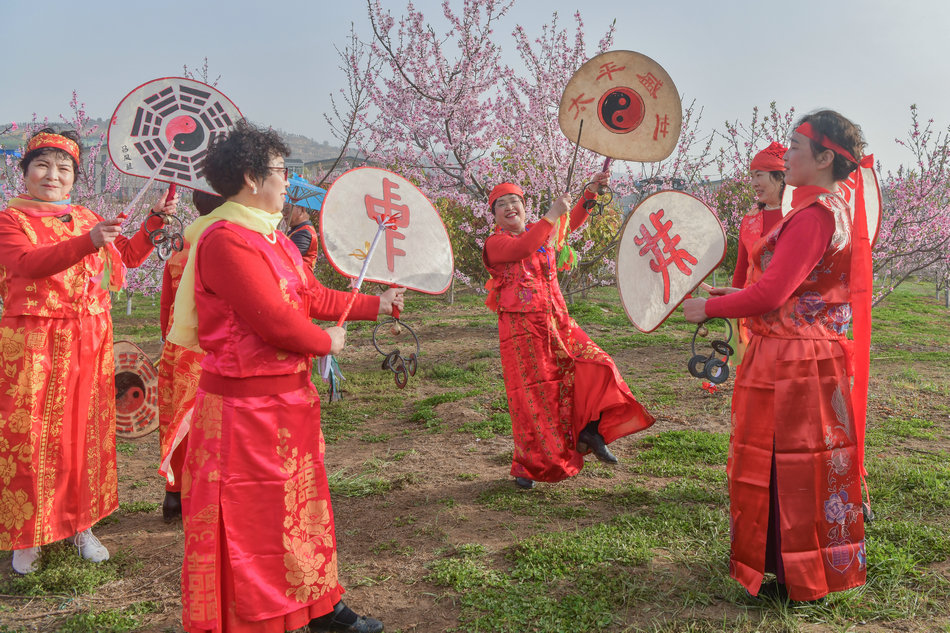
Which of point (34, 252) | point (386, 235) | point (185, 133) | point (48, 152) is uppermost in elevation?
point (185, 133)

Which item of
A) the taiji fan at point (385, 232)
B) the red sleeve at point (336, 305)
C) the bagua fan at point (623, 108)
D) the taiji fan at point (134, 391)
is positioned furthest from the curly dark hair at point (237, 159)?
the taiji fan at point (134, 391)

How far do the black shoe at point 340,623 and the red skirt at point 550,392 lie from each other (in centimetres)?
170

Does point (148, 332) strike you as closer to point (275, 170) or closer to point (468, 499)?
point (468, 499)

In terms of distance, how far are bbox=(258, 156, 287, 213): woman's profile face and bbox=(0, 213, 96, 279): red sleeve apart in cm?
125

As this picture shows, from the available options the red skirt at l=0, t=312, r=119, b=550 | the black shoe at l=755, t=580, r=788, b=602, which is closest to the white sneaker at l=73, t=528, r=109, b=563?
the red skirt at l=0, t=312, r=119, b=550

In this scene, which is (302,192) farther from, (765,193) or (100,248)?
(765,193)

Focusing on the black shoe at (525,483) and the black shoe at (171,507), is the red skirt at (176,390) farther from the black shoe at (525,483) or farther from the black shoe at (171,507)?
the black shoe at (525,483)

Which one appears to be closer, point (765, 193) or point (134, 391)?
point (765, 193)

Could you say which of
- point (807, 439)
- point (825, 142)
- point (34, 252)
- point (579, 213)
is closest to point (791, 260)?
point (825, 142)

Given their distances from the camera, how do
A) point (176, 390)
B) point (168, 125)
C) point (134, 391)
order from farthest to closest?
point (134, 391)
point (176, 390)
point (168, 125)

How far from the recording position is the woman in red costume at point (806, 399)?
229 centimetres

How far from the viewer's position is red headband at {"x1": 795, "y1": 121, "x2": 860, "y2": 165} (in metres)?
2.30

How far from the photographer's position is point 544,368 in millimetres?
3814

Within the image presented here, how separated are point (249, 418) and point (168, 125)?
1976mm
